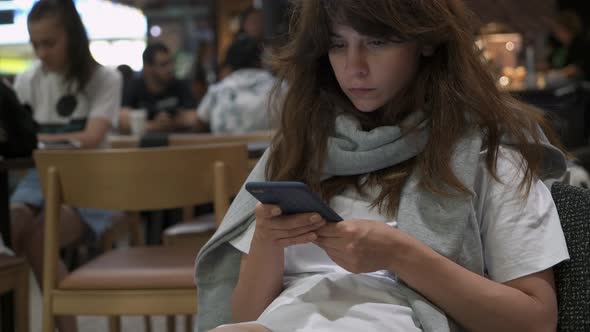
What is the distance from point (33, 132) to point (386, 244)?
1.75 metres

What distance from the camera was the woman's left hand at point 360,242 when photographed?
1.19m

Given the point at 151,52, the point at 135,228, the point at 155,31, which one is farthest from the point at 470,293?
the point at 155,31

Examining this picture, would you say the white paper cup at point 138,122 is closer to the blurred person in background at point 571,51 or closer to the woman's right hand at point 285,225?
the woman's right hand at point 285,225

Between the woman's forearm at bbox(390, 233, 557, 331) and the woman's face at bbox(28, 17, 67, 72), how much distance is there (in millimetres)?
2454

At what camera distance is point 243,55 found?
4609 mm

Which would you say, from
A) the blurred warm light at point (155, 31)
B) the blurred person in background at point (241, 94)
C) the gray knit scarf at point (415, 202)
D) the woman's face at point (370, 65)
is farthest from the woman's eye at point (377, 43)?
the blurred warm light at point (155, 31)

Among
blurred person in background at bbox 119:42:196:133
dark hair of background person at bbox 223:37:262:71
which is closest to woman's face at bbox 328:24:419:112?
dark hair of background person at bbox 223:37:262:71

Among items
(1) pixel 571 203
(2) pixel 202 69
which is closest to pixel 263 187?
(1) pixel 571 203

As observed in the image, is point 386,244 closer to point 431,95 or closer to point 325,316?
point 325,316

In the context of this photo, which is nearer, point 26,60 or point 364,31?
point 364,31

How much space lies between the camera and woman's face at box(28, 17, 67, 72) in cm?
327

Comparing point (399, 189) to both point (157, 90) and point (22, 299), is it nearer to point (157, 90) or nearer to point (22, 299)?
point (22, 299)

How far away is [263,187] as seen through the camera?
1.09m

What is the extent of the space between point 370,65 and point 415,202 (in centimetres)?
24
